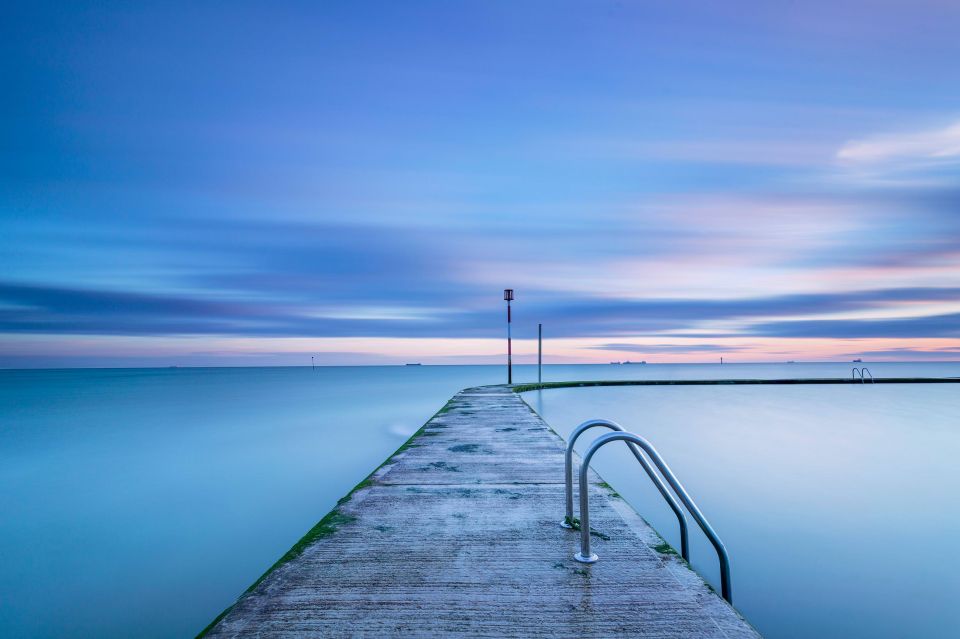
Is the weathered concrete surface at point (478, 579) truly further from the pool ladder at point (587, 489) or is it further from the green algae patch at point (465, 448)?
the green algae patch at point (465, 448)

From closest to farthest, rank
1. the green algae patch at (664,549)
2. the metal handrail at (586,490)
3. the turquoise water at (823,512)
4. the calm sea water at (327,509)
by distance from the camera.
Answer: the metal handrail at (586,490) < the green algae patch at (664,549) < the turquoise water at (823,512) < the calm sea water at (327,509)

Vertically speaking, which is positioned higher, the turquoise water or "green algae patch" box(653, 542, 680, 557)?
"green algae patch" box(653, 542, 680, 557)

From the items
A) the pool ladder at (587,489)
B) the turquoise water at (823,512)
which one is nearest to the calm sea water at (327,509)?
the turquoise water at (823,512)

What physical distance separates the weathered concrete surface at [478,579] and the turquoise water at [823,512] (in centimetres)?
54

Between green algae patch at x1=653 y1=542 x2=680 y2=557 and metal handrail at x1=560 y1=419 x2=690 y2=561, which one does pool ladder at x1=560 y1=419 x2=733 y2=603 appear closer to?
metal handrail at x1=560 y1=419 x2=690 y2=561

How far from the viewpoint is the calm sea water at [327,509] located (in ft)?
18.8

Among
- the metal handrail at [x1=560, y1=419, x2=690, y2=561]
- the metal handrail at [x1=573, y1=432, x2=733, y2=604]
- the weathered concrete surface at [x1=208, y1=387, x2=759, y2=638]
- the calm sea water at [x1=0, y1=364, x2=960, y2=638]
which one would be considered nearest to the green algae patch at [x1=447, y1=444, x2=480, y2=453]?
the weathered concrete surface at [x1=208, y1=387, x2=759, y2=638]

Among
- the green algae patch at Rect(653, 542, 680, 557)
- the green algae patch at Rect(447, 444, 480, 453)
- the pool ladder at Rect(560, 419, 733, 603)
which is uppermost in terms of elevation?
the pool ladder at Rect(560, 419, 733, 603)

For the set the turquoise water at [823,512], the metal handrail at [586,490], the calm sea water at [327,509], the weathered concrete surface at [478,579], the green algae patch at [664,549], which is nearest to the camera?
the weathered concrete surface at [478,579]

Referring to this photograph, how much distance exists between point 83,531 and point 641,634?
10.4 meters

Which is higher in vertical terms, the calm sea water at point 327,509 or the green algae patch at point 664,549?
the green algae patch at point 664,549

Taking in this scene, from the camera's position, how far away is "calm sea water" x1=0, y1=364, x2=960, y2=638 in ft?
18.8

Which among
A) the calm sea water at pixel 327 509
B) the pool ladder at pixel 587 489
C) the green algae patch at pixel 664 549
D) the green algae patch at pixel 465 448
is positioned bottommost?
the calm sea water at pixel 327 509

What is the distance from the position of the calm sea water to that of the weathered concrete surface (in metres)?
2.59
